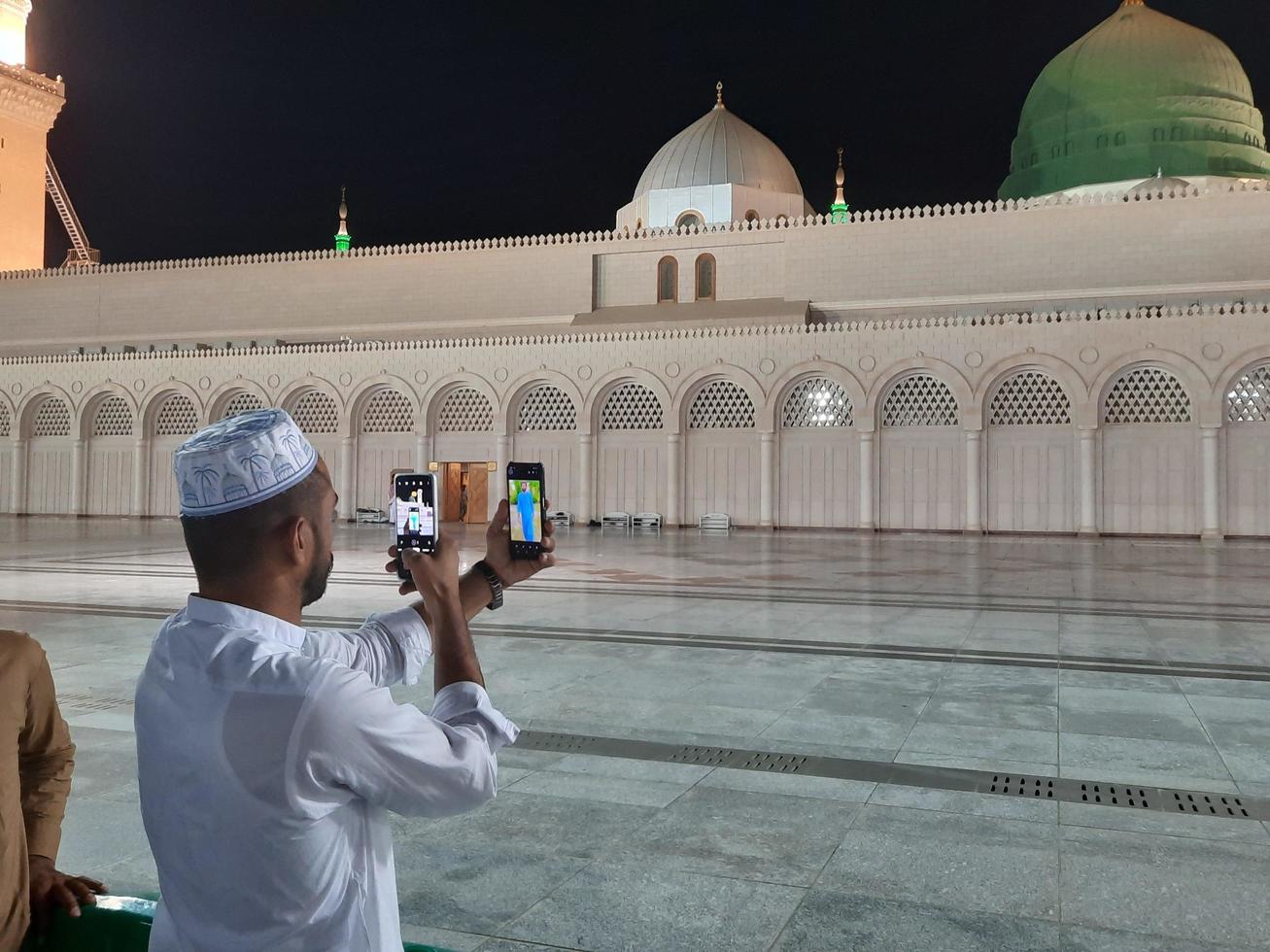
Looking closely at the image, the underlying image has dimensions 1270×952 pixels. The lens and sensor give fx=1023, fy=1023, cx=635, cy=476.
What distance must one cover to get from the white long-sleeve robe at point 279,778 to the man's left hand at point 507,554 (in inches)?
15.5

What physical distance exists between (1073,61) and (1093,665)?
84.9 feet

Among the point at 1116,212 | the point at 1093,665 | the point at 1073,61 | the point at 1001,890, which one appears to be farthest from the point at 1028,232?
the point at 1001,890

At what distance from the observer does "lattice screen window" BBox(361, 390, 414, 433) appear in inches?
909

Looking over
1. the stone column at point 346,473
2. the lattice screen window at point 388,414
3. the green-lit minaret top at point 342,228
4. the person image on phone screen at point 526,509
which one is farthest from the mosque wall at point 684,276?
the person image on phone screen at point 526,509

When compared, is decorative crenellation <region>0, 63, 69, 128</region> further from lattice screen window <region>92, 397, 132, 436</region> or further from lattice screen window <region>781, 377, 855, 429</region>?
lattice screen window <region>781, 377, 855, 429</region>

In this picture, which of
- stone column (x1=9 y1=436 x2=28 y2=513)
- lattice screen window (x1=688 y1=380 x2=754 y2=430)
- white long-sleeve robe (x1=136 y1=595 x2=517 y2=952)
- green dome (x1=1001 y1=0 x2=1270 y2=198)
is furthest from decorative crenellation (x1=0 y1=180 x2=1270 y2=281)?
white long-sleeve robe (x1=136 y1=595 x2=517 y2=952)

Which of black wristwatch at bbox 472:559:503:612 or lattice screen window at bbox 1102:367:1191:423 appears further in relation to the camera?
lattice screen window at bbox 1102:367:1191:423

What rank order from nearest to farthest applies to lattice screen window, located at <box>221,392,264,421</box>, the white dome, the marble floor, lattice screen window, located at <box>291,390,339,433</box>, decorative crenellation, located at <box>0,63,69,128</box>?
the marble floor < lattice screen window, located at <box>291,390,339,433</box> < lattice screen window, located at <box>221,392,264,421</box> < the white dome < decorative crenellation, located at <box>0,63,69,128</box>

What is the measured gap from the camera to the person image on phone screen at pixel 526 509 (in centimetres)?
177

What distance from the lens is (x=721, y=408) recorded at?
20.8 meters

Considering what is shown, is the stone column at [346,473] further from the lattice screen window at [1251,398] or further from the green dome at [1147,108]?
the green dome at [1147,108]

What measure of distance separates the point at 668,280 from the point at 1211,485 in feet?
41.0

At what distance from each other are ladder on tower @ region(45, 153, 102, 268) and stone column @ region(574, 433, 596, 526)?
2575 cm

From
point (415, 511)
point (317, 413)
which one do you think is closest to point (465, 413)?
point (317, 413)
